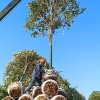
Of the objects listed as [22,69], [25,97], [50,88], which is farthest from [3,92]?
[50,88]

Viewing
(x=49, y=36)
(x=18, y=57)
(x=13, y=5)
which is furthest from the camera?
(x=18, y=57)

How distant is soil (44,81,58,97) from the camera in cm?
1310

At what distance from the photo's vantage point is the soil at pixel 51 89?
13100mm

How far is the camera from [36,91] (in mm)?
13727

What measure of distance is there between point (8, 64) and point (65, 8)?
10854 mm

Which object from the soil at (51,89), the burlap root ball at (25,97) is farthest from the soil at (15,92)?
the soil at (51,89)

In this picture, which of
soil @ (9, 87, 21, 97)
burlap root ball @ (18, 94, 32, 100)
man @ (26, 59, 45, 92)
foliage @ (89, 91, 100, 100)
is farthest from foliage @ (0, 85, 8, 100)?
burlap root ball @ (18, 94, 32, 100)

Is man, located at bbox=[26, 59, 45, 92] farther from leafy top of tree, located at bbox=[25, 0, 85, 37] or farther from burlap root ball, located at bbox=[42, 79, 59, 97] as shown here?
leafy top of tree, located at bbox=[25, 0, 85, 37]

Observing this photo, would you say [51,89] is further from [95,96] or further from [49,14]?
[95,96]

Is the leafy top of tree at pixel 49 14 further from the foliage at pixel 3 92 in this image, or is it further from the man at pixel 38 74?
the man at pixel 38 74

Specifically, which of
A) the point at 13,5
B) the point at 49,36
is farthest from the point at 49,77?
the point at 49,36

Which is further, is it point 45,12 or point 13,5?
point 45,12

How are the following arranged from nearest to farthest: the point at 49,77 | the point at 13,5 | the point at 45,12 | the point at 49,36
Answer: the point at 13,5, the point at 49,77, the point at 49,36, the point at 45,12

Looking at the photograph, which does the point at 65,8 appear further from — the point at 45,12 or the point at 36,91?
the point at 36,91
